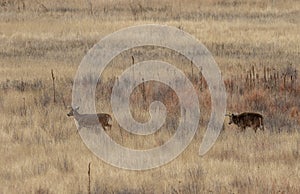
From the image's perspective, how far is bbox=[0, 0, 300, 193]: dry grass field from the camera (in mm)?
7051

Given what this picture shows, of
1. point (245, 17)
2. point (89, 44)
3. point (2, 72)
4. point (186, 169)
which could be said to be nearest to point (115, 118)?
point (186, 169)

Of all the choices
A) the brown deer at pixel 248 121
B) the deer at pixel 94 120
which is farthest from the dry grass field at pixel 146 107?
the deer at pixel 94 120

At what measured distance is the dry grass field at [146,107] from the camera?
23.1ft

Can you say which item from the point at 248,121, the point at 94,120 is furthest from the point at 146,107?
the point at 248,121

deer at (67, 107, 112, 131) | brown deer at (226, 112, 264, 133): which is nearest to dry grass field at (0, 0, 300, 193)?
brown deer at (226, 112, 264, 133)

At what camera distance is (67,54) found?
57.5ft

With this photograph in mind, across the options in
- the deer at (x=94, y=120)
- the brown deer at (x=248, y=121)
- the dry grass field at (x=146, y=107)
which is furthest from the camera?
the deer at (x=94, y=120)

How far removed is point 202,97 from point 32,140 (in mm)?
3063

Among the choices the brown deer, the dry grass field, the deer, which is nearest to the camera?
the dry grass field

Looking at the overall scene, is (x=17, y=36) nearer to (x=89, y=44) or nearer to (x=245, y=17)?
(x=89, y=44)

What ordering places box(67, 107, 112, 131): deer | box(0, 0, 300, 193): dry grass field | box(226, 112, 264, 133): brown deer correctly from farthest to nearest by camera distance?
box(67, 107, 112, 131): deer, box(226, 112, 264, 133): brown deer, box(0, 0, 300, 193): dry grass field

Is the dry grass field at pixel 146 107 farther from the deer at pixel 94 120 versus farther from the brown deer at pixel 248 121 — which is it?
the deer at pixel 94 120

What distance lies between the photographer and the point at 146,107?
1050 centimetres

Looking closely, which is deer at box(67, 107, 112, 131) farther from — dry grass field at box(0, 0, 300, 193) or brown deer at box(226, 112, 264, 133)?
brown deer at box(226, 112, 264, 133)
